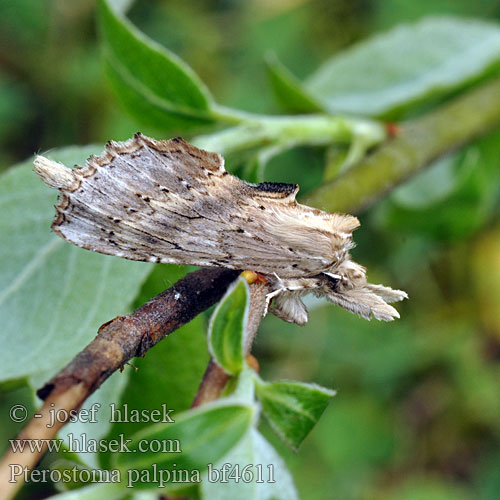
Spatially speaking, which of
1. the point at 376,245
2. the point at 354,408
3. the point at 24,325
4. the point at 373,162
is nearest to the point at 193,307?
the point at 24,325


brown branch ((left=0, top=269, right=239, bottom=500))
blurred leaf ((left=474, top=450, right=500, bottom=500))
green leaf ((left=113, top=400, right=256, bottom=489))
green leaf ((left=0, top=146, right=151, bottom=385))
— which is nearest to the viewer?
brown branch ((left=0, top=269, right=239, bottom=500))

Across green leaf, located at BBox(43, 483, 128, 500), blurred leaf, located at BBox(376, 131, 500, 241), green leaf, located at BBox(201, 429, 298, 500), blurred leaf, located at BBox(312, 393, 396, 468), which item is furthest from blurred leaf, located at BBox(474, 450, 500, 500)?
green leaf, located at BBox(43, 483, 128, 500)

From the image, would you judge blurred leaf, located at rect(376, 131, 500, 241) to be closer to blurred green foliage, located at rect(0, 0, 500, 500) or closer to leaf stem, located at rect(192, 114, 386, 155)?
blurred green foliage, located at rect(0, 0, 500, 500)

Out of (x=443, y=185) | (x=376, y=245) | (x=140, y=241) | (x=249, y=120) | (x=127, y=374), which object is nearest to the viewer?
(x=140, y=241)

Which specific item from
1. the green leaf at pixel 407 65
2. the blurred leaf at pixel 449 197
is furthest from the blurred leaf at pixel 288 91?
the blurred leaf at pixel 449 197

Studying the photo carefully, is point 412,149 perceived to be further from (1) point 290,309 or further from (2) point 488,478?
(2) point 488,478

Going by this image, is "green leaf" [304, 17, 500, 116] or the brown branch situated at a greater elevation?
"green leaf" [304, 17, 500, 116]

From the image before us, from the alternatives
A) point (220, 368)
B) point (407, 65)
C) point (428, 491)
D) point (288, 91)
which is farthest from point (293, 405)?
point (428, 491)

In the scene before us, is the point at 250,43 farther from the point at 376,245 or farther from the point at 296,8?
the point at 376,245

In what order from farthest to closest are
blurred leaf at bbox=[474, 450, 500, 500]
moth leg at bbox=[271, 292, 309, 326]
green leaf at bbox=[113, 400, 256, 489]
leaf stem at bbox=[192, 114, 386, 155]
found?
1. blurred leaf at bbox=[474, 450, 500, 500]
2. leaf stem at bbox=[192, 114, 386, 155]
3. moth leg at bbox=[271, 292, 309, 326]
4. green leaf at bbox=[113, 400, 256, 489]
